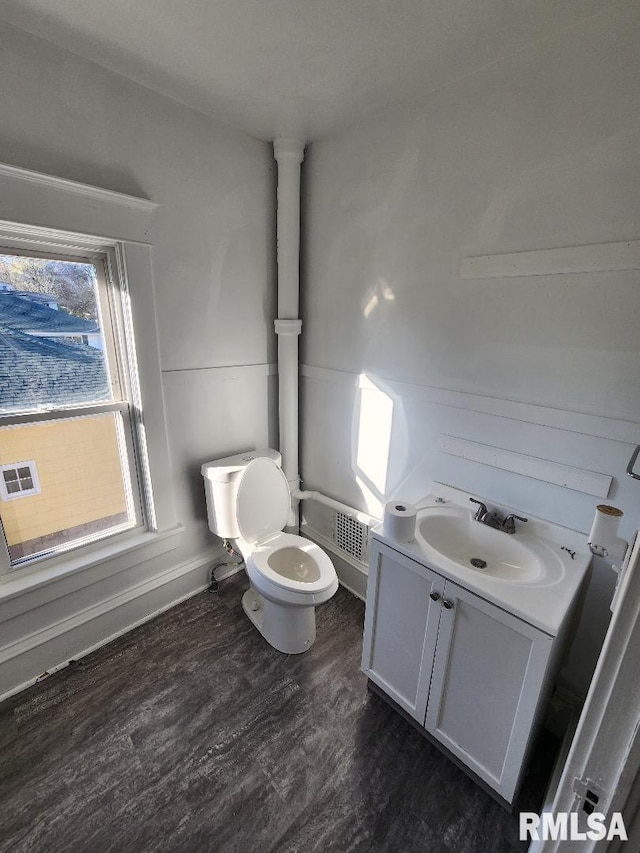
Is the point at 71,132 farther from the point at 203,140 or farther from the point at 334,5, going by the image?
the point at 334,5

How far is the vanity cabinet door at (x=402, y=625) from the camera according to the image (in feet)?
4.20

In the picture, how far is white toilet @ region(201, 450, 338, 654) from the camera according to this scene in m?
1.74

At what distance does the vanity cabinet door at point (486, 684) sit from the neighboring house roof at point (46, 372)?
1648 mm

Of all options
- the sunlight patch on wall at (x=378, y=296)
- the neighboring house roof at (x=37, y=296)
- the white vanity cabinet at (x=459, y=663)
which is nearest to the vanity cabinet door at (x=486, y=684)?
the white vanity cabinet at (x=459, y=663)

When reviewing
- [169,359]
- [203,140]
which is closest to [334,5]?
[203,140]

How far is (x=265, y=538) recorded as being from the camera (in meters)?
1.94

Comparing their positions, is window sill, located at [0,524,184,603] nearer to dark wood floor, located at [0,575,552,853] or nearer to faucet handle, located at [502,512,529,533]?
dark wood floor, located at [0,575,552,853]

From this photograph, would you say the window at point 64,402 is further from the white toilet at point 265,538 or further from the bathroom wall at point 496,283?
the bathroom wall at point 496,283

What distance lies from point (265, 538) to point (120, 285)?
136 centimetres

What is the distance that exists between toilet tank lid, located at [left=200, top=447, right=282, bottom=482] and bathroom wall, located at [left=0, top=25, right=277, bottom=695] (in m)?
0.09

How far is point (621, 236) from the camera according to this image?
1.10 metres

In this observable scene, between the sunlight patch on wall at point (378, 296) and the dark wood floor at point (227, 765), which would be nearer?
the dark wood floor at point (227, 765)

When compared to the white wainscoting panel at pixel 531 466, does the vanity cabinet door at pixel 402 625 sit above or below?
below

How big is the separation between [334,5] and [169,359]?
4.43ft
